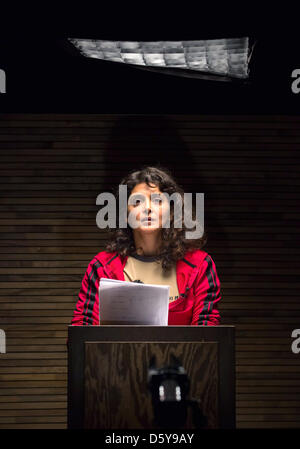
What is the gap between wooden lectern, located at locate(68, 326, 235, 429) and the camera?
1.98 metres

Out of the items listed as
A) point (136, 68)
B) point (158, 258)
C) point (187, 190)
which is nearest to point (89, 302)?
point (158, 258)

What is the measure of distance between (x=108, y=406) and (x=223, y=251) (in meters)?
2.78

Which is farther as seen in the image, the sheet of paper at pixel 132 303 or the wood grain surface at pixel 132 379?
the sheet of paper at pixel 132 303

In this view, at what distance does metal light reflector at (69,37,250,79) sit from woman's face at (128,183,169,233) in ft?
3.73

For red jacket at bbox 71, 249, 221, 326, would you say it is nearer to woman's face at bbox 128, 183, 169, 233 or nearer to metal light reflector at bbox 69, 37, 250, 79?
woman's face at bbox 128, 183, 169, 233

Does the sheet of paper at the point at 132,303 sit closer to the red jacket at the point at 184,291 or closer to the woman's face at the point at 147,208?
the red jacket at the point at 184,291

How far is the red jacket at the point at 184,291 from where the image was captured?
2898 mm

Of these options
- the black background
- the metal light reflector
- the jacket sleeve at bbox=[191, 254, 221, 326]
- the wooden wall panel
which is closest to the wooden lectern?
the jacket sleeve at bbox=[191, 254, 221, 326]

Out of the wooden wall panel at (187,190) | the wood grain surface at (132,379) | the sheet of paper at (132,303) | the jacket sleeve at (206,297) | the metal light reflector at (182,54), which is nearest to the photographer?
the wood grain surface at (132,379)

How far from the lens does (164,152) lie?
4.60 metres

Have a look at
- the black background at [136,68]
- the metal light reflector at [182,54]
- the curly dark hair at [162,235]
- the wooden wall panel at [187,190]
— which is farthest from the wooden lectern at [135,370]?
the wooden wall panel at [187,190]

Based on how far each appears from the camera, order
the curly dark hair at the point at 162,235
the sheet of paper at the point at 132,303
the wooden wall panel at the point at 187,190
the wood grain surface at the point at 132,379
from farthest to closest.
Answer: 1. the wooden wall panel at the point at 187,190
2. the curly dark hair at the point at 162,235
3. the sheet of paper at the point at 132,303
4. the wood grain surface at the point at 132,379

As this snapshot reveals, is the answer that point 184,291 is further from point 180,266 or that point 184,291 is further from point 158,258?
point 158,258

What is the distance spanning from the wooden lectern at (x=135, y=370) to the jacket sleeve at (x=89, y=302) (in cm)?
93
